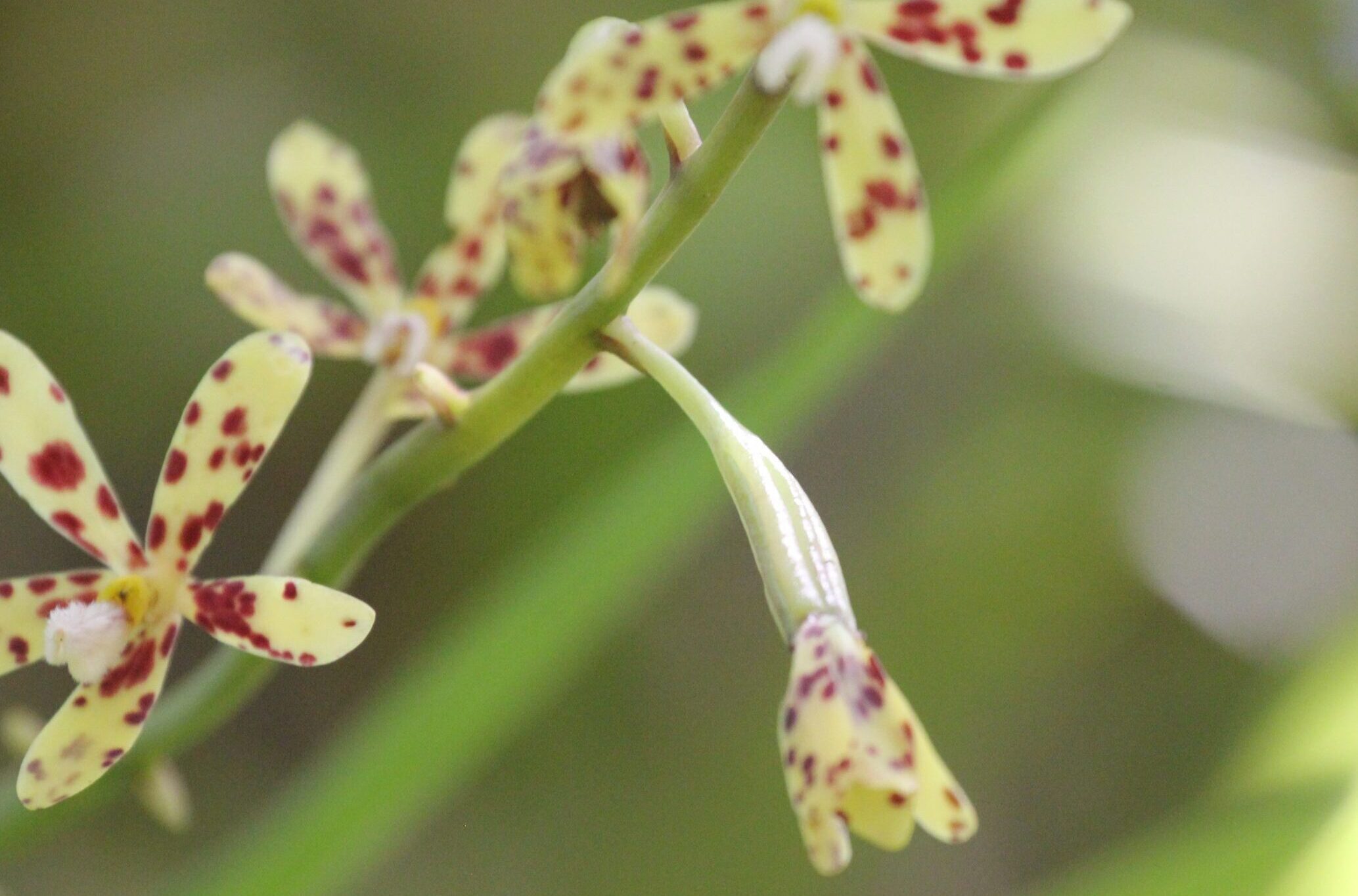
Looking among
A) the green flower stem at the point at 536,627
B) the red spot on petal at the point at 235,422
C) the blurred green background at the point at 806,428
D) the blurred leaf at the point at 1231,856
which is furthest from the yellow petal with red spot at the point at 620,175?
the blurred green background at the point at 806,428

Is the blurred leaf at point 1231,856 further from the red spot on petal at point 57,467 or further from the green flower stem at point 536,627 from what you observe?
the red spot on petal at point 57,467

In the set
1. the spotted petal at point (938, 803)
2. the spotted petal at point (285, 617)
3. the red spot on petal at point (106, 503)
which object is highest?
the red spot on petal at point (106, 503)

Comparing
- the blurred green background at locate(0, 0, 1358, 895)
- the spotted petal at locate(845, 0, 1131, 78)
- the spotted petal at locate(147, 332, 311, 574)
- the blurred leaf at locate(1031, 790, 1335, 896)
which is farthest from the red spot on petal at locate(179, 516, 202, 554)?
the blurred green background at locate(0, 0, 1358, 895)

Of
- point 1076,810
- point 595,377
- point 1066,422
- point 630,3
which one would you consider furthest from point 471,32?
point 1076,810

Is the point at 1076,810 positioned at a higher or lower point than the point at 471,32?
lower

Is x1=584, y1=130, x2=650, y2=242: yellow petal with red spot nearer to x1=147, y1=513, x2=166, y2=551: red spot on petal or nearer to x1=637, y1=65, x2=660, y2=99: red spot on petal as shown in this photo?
x1=637, y1=65, x2=660, y2=99: red spot on petal

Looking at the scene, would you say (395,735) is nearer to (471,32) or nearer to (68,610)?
(68,610)
